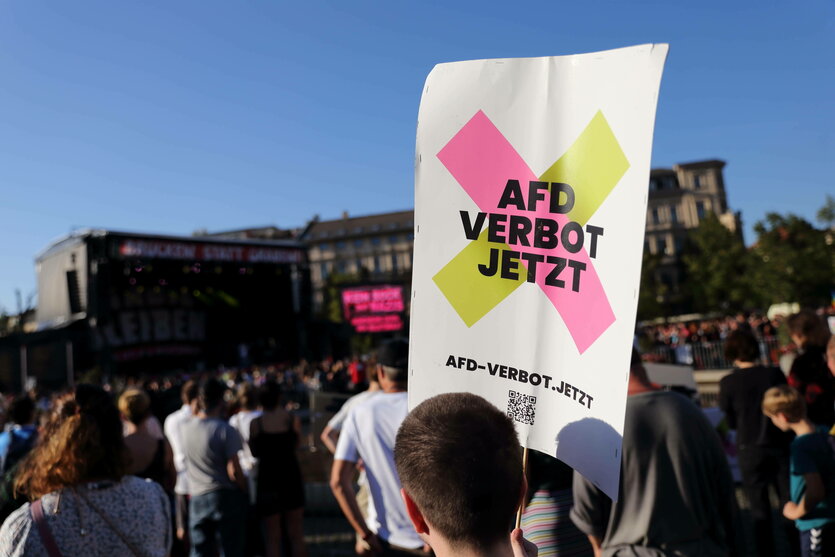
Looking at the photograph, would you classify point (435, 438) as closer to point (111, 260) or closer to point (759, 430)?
point (759, 430)

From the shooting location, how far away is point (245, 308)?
106 feet

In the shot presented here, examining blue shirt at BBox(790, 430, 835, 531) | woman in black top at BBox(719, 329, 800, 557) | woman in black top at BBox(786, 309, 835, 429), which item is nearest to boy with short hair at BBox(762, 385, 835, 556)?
blue shirt at BBox(790, 430, 835, 531)

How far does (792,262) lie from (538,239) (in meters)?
44.0

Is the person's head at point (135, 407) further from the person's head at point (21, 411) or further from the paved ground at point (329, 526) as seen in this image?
the paved ground at point (329, 526)

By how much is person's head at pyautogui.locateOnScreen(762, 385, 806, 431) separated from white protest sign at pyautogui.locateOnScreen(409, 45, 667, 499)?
246 centimetres

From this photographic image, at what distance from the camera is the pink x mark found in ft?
5.75

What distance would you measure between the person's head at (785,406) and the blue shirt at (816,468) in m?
0.13

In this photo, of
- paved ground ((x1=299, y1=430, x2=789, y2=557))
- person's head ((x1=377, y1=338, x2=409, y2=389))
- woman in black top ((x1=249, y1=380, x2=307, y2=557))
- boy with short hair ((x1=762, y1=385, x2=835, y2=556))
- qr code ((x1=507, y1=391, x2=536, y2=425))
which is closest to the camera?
qr code ((x1=507, y1=391, x2=536, y2=425))

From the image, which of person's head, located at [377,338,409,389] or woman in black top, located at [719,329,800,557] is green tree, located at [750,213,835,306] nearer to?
woman in black top, located at [719,329,800,557]

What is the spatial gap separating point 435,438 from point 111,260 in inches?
1010

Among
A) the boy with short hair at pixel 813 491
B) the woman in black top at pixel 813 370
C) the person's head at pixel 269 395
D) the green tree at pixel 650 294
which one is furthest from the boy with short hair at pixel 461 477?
the green tree at pixel 650 294

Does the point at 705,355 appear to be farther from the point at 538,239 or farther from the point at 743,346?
the point at 538,239

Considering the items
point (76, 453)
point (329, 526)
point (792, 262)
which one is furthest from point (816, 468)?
point (792, 262)

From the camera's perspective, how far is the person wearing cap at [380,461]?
3523 mm
